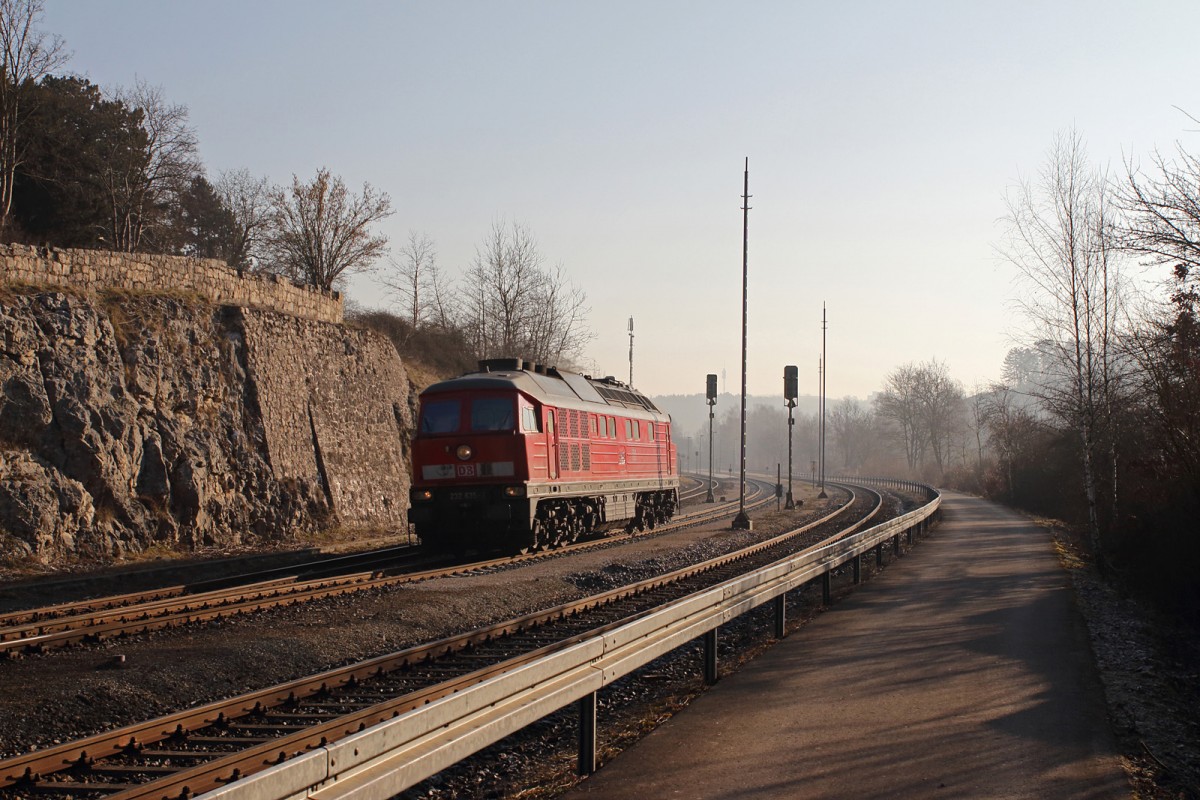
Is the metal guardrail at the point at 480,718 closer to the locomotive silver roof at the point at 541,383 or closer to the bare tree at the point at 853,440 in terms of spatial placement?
the locomotive silver roof at the point at 541,383

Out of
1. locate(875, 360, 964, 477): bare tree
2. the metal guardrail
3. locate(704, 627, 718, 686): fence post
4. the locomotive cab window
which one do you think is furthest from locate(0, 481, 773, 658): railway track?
locate(875, 360, 964, 477): bare tree

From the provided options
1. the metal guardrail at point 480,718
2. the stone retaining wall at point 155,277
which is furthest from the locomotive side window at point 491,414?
the metal guardrail at point 480,718

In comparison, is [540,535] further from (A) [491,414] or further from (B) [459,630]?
(B) [459,630]

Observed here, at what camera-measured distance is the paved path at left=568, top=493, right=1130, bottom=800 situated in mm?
6160

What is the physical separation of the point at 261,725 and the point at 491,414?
12.3 m

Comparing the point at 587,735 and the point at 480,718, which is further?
the point at 587,735

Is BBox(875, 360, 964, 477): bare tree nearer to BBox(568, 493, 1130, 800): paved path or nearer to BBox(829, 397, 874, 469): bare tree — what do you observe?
BBox(829, 397, 874, 469): bare tree

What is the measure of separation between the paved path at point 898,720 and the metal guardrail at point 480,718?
582 millimetres

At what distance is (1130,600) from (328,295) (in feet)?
81.3

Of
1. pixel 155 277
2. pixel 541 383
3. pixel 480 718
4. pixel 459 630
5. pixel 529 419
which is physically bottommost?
pixel 459 630

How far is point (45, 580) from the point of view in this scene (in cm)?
1630

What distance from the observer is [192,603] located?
41.7 ft

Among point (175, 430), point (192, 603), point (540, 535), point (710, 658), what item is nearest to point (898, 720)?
point (710, 658)

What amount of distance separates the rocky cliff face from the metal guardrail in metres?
14.5
